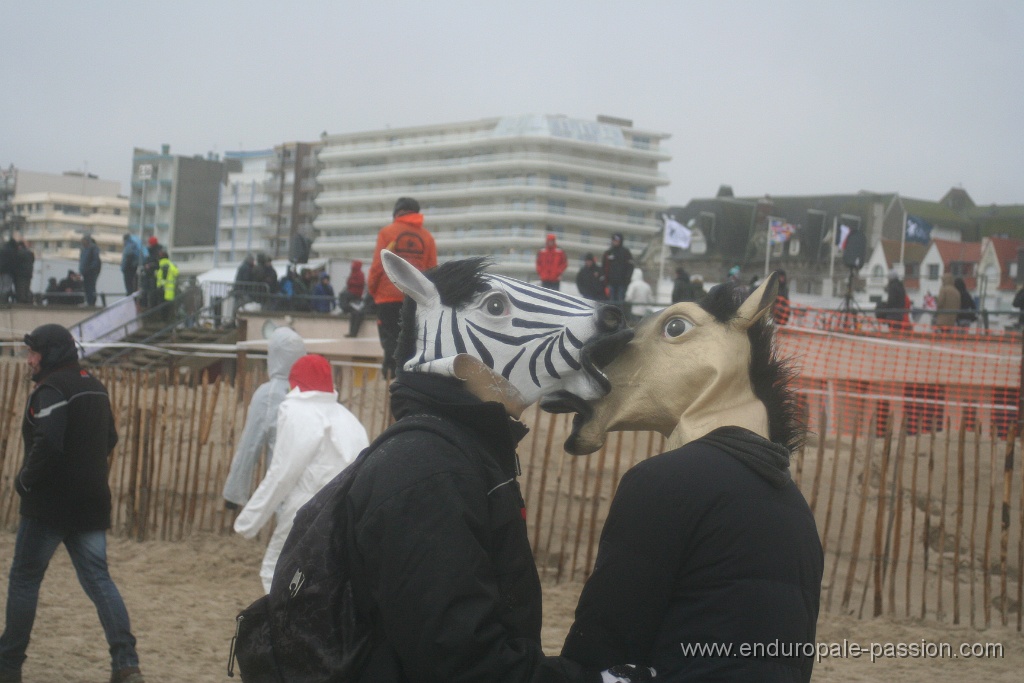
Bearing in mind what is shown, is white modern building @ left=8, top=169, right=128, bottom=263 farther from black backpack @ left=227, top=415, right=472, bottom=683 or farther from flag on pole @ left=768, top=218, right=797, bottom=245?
black backpack @ left=227, top=415, right=472, bottom=683

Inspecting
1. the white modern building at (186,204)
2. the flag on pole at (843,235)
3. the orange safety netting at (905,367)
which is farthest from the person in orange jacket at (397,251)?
the white modern building at (186,204)

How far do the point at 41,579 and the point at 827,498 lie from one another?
22.6 feet

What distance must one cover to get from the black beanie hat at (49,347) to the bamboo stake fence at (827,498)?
10.3ft

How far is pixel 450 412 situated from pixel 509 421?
145 mm

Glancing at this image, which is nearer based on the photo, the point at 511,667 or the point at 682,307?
the point at 511,667

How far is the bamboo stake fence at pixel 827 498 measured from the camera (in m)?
6.95

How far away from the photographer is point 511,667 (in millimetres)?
1879

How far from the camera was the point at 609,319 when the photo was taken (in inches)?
93.9

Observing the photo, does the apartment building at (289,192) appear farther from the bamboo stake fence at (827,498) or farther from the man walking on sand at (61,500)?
the man walking on sand at (61,500)

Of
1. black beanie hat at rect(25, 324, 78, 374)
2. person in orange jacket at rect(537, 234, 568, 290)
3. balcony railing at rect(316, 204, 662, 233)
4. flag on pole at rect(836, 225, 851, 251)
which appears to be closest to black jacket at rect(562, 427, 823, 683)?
black beanie hat at rect(25, 324, 78, 374)

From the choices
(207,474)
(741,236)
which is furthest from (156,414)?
(741,236)

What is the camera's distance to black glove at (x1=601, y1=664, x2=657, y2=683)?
1974mm

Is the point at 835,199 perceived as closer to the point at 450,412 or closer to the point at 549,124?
the point at 549,124

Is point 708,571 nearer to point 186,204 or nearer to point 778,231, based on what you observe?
point 778,231
